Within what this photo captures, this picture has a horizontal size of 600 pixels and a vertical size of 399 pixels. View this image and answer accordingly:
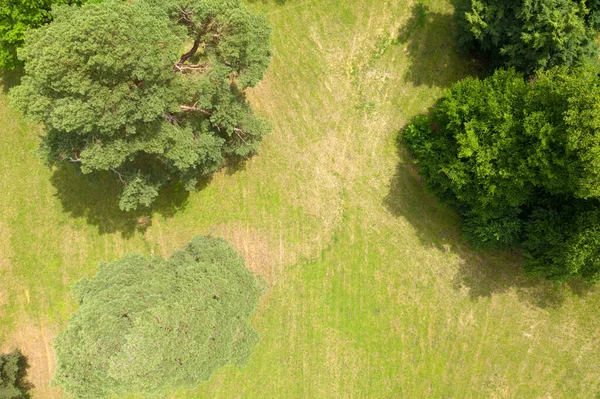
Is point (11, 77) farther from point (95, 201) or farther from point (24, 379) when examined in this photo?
point (24, 379)

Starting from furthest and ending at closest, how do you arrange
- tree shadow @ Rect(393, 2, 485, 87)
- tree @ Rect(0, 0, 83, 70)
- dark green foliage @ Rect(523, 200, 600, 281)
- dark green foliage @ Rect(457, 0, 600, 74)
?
tree shadow @ Rect(393, 2, 485, 87) → dark green foliage @ Rect(523, 200, 600, 281) → tree @ Rect(0, 0, 83, 70) → dark green foliage @ Rect(457, 0, 600, 74)

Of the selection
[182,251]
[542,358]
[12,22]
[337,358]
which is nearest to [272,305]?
[337,358]

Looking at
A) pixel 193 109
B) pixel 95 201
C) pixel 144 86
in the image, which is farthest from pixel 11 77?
pixel 144 86

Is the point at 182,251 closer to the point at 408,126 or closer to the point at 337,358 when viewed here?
the point at 337,358

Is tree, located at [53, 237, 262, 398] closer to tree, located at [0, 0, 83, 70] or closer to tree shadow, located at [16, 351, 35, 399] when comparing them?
tree shadow, located at [16, 351, 35, 399]

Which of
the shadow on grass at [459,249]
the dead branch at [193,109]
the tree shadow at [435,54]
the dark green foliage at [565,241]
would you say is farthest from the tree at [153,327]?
the tree shadow at [435,54]

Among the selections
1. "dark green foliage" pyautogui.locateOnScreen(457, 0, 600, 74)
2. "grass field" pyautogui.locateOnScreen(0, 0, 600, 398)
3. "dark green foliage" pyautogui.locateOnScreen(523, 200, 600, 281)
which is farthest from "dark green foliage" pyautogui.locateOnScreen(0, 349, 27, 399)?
"dark green foliage" pyautogui.locateOnScreen(457, 0, 600, 74)
